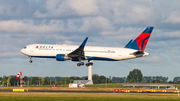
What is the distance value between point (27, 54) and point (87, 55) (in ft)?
59.8

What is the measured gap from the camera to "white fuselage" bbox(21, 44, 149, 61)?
8712 centimetres

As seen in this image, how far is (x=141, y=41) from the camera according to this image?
9062 centimetres

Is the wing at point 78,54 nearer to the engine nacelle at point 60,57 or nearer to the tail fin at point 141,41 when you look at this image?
the engine nacelle at point 60,57

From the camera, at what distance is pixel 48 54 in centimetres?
8725

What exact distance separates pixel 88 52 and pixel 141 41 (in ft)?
55.4

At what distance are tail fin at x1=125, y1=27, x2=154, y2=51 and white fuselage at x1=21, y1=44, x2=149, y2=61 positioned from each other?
10.3 ft

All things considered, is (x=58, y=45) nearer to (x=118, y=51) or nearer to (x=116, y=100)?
(x=118, y=51)

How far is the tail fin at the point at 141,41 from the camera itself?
90250mm

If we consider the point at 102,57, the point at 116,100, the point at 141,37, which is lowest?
the point at 116,100

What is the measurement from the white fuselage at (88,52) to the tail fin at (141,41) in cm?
314

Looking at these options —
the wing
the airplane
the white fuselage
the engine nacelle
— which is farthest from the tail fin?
the engine nacelle

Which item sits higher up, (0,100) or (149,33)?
(149,33)

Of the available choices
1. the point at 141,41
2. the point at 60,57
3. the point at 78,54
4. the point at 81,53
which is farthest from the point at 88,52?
the point at 141,41

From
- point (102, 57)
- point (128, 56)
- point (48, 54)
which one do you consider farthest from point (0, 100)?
point (128, 56)
